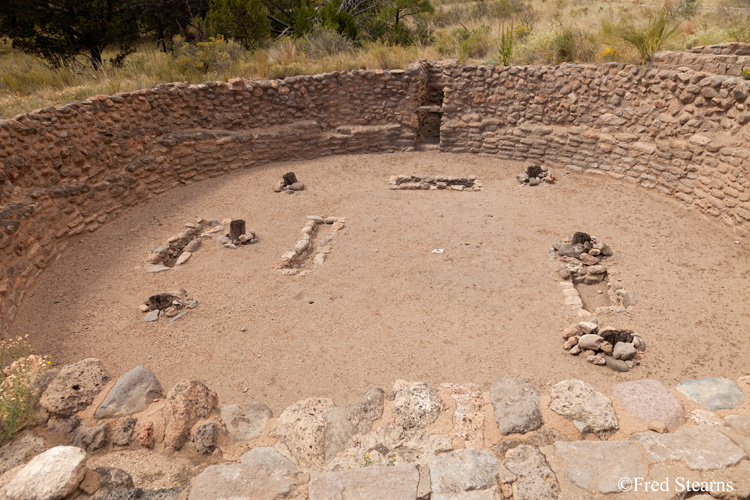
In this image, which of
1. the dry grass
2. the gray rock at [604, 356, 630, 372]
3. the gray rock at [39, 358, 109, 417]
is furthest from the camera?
the dry grass

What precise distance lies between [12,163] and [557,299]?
8.08 metres

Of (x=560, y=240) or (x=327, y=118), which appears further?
(x=327, y=118)

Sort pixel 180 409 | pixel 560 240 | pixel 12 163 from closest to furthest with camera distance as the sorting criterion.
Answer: pixel 180 409
pixel 12 163
pixel 560 240

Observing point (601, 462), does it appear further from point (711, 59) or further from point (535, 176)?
point (711, 59)

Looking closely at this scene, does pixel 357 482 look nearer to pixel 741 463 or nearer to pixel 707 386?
pixel 741 463

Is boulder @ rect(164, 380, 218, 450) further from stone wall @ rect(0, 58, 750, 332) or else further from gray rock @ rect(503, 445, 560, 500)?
stone wall @ rect(0, 58, 750, 332)

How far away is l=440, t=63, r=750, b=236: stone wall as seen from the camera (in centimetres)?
788

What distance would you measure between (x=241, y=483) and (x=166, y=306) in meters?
3.93

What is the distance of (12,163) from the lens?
22.9ft

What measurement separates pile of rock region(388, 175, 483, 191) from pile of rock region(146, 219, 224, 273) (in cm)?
385

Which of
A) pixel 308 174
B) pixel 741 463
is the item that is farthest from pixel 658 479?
pixel 308 174

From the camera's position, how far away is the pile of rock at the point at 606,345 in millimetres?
4938

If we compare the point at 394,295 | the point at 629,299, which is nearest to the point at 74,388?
the point at 394,295

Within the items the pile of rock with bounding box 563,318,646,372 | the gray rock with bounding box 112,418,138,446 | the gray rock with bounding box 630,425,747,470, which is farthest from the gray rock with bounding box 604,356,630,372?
the gray rock with bounding box 112,418,138,446
